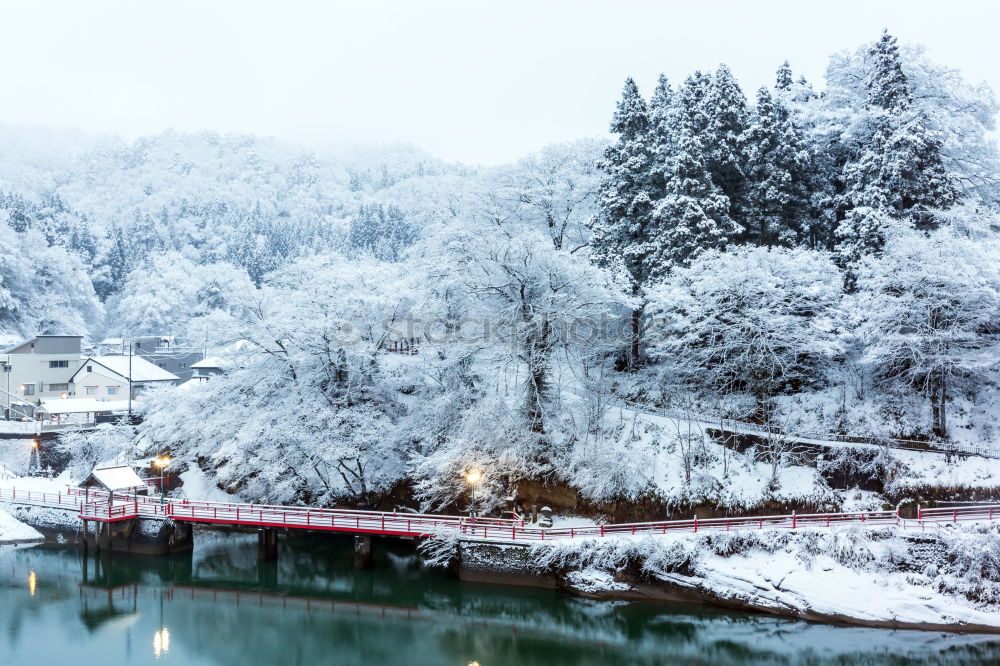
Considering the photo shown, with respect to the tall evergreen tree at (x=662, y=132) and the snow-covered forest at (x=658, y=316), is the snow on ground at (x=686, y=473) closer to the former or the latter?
the snow-covered forest at (x=658, y=316)

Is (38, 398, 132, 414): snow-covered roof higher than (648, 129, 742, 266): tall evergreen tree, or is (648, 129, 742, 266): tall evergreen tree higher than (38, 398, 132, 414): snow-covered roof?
(648, 129, 742, 266): tall evergreen tree

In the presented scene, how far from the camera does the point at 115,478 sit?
31.9 m

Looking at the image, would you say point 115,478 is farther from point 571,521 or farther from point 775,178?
point 775,178

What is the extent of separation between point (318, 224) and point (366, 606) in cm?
9500

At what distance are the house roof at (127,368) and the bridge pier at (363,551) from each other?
110 ft

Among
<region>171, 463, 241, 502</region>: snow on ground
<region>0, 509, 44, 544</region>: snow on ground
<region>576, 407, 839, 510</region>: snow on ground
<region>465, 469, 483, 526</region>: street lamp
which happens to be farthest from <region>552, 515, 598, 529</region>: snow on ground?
<region>0, 509, 44, 544</region>: snow on ground

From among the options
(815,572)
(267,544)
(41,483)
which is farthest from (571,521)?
(41,483)

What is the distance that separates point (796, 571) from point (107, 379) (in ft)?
165

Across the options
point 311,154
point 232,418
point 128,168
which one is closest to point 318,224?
point 311,154

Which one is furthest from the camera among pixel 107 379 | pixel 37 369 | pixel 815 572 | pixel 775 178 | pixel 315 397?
pixel 107 379

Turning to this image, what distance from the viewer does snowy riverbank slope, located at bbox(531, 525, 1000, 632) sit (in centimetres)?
2239

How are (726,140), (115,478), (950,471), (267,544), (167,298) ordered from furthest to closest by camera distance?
1. (167,298)
2. (726,140)
3. (115,478)
4. (267,544)
5. (950,471)

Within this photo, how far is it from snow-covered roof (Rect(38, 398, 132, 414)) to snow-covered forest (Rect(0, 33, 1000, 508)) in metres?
5.46

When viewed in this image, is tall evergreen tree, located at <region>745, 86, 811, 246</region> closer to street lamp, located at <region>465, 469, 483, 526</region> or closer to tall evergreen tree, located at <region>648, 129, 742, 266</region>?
tall evergreen tree, located at <region>648, 129, 742, 266</region>
